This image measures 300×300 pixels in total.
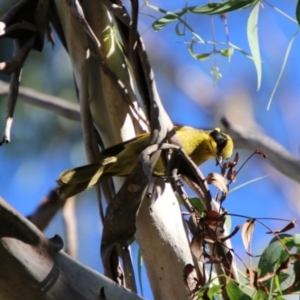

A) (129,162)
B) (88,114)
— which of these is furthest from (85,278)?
(129,162)

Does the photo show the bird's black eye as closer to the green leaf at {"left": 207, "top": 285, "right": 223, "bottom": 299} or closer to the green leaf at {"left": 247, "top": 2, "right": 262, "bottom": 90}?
the green leaf at {"left": 247, "top": 2, "right": 262, "bottom": 90}

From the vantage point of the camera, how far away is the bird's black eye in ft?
5.83

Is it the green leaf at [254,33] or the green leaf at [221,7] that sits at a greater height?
the green leaf at [221,7]

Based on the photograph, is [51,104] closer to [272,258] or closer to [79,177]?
[79,177]

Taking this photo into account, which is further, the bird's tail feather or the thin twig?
the thin twig

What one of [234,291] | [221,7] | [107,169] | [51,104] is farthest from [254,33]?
[51,104]

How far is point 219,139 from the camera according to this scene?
183 centimetres

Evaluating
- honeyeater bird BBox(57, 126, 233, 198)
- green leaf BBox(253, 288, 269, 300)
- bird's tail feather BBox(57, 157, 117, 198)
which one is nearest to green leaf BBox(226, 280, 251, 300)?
green leaf BBox(253, 288, 269, 300)

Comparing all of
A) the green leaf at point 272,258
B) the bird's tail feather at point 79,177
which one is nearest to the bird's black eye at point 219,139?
the bird's tail feather at point 79,177

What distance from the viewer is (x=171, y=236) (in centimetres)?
99

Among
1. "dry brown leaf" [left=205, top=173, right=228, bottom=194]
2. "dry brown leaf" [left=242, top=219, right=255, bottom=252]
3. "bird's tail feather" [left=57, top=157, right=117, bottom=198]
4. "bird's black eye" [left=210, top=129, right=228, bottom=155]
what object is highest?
"dry brown leaf" [left=205, top=173, right=228, bottom=194]

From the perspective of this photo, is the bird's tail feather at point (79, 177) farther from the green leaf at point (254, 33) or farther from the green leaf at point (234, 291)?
the green leaf at point (234, 291)

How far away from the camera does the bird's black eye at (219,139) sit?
178 centimetres

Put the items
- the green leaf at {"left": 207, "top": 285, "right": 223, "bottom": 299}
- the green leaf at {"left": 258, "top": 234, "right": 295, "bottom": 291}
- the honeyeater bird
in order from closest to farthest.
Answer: the green leaf at {"left": 207, "top": 285, "right": 223, "bottom": 299} → the green leaf at {"left": 258, "top": 234, "right": 295, "bottom": 291} → the honeyeater bird
